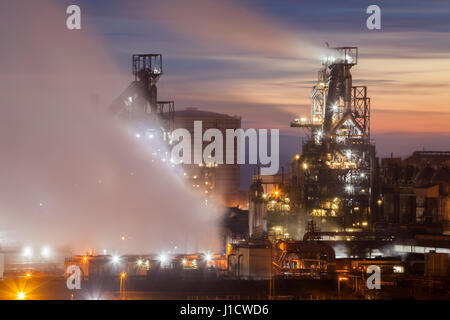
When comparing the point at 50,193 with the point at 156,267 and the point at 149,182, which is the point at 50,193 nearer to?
the point at 149,182

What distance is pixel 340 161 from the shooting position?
189ft

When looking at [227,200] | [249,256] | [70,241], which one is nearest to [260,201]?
[70,241]

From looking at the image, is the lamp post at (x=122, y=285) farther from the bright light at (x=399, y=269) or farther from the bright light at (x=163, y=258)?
the bright light at (x=399, y=269)

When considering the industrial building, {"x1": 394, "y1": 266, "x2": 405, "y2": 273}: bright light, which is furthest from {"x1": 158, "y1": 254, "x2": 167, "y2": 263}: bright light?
the industrial building

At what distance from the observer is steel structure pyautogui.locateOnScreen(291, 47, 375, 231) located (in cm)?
5664

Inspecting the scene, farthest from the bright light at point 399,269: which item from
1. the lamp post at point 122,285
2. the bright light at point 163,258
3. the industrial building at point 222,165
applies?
the industrial building at point 222,165

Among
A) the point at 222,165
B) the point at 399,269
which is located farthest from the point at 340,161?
the point at 222,165

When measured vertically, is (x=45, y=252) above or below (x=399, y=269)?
above

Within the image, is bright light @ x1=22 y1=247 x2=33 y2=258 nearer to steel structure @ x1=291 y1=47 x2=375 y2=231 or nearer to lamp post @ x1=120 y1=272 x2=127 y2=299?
lamp post @ x1=120 y1=272 x2=127 y2=299

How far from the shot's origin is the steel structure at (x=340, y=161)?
56638mm

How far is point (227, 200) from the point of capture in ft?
338

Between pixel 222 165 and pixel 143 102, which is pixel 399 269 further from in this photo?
pixel 222 165

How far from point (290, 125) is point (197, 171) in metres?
23.4
